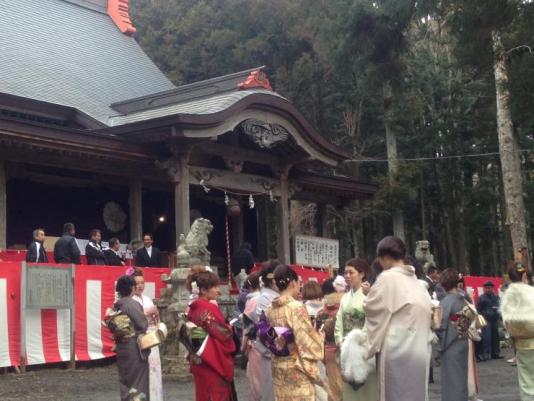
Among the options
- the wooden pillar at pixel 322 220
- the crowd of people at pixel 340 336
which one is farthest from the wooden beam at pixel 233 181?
the crowd of people at pixel 340 336

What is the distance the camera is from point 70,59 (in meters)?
20.2

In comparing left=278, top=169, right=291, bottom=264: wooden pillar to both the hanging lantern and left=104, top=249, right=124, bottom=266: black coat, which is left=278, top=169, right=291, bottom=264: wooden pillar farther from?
left=104, top=249, right=124, bottom=266: black coat

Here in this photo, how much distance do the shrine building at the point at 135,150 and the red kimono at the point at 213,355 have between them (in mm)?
7814

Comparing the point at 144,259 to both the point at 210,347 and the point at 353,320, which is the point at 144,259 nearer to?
the point at 353,320

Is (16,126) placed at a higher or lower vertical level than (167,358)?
higher

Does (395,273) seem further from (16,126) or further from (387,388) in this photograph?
(16,126)

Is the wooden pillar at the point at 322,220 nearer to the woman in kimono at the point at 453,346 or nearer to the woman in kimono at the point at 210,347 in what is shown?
the woman in kimono at the point at 453,346

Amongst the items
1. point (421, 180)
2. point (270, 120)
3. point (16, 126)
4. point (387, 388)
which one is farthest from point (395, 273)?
point (421, 180)

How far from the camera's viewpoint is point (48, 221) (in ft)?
52.9

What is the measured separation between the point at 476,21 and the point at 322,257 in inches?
360

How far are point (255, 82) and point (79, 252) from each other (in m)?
6.28

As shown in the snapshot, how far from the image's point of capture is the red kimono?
5980 millimetres

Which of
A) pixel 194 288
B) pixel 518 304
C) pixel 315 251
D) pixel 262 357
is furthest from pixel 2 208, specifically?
pixel 518 304

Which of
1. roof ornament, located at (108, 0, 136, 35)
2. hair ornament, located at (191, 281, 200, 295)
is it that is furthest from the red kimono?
roof ornament, located at (108, 0, 136, 35)
